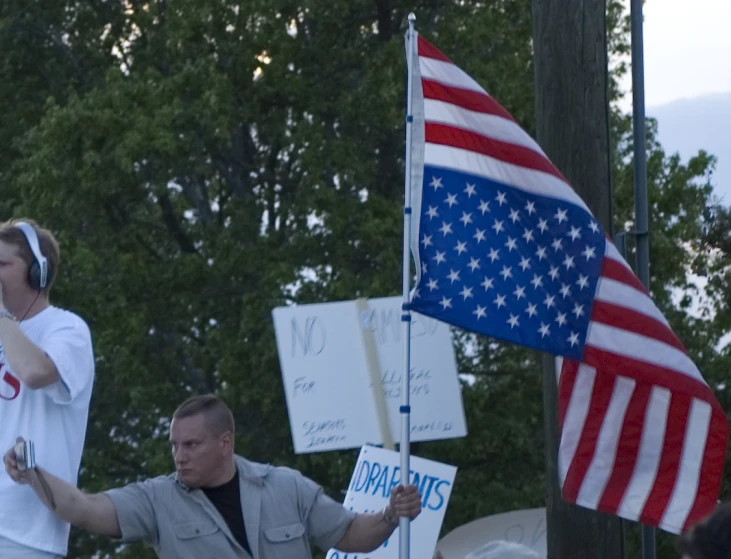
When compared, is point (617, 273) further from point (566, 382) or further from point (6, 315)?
point (6, 315)

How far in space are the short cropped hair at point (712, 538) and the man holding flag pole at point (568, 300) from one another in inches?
89.1

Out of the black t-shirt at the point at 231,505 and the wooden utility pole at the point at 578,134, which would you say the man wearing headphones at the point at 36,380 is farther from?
the wooden utility pole at the point at 578,134

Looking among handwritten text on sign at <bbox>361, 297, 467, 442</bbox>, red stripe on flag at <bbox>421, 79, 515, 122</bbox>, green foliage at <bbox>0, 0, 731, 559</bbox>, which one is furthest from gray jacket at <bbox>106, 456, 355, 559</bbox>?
green foliage at <bbox>0, 0, 731, 559</bbox>

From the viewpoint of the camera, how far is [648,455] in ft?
15.3

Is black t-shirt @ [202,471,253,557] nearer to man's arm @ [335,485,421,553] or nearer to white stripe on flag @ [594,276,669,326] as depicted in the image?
man's arm @ [335,485,421,553]

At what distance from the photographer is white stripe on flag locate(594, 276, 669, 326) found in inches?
180

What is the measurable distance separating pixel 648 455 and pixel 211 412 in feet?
5.41

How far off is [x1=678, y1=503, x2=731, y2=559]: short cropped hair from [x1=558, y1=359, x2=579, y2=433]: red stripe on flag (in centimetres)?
244

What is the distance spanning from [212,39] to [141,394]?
3614 mm

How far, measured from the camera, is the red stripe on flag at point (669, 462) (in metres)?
4.58

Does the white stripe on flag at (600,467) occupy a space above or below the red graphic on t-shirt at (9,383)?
below

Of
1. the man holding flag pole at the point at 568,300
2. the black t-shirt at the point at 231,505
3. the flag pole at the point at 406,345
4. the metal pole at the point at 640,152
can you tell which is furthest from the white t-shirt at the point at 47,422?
the metal pole at the point at 640,152

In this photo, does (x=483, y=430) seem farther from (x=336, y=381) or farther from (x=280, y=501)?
(x=280, y=501)

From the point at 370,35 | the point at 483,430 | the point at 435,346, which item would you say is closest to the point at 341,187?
the point at 370,35
